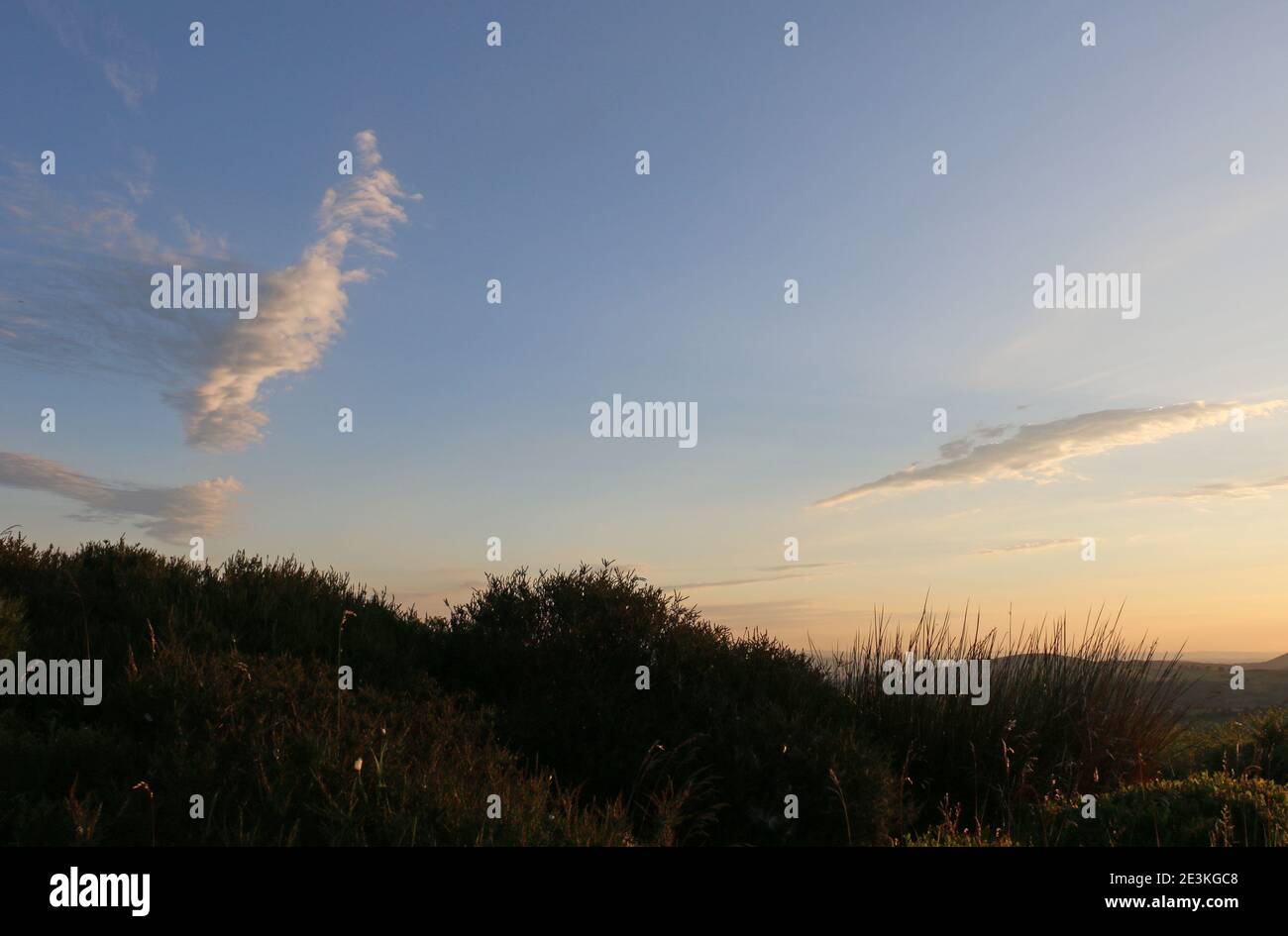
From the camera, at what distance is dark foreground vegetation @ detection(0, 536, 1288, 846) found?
7.50m

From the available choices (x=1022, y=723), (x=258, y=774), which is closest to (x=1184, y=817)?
(x=1022, y=723)

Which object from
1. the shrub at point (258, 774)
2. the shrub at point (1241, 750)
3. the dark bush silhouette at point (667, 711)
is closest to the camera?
the shrub at point (258, 774)

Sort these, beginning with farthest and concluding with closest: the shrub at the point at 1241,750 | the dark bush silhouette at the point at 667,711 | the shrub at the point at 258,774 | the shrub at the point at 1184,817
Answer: the shrub at the point at 1241,750 → the dark bush silhouette at the point at 667,711 → the shrub at the point at 1184,817 → the shrub at the point at 258,774

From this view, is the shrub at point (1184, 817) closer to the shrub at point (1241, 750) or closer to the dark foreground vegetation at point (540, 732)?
the dark foreground vegetation at point (540, 732)

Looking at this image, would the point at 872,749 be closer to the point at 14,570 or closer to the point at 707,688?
the point at 707,688

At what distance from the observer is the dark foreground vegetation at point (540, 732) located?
750cm

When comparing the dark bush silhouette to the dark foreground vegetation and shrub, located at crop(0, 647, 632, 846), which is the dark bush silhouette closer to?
the dark foreground vegetation

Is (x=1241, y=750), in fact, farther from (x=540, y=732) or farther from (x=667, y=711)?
(x=540, y=732)

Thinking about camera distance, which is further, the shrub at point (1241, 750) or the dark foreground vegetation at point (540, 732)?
the shrub at point (1241, 750)

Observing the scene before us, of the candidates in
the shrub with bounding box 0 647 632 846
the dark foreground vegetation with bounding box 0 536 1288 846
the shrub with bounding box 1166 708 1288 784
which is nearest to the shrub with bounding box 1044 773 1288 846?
the dark foreground vegetation with bounding box 0 536 1288 846

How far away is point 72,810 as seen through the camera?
266 inches

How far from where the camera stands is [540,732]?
11094 millimetres

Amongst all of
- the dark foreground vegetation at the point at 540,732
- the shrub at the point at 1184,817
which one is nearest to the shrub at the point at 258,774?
the dark foreground vegetation at the point at 540,732
